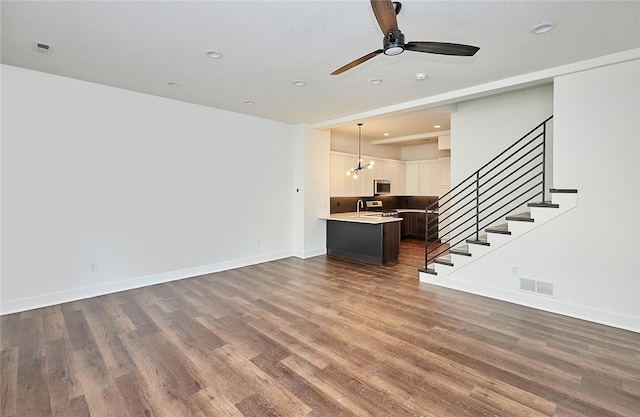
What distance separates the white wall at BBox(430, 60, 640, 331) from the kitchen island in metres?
2.42

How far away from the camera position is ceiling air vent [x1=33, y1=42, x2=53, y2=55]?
115 inches

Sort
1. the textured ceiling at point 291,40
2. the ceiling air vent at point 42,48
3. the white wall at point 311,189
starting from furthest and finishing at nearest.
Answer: the white wall at point 311,189, the ceiling air vent at point 42,48, the textured ceiling at point 291,40

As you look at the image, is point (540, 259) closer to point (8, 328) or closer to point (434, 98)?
point (434, 98)

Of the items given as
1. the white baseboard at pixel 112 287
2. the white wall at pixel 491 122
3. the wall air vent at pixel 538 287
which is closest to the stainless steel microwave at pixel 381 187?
the white wall at pixel 491 122

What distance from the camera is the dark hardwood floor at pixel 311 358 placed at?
6.60 ft

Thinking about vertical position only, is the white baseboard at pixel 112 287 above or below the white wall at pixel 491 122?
below

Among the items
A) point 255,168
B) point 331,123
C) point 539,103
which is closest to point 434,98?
point 539,103

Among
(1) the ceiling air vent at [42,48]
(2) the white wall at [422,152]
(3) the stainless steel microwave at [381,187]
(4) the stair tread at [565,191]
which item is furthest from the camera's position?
(2) the white wall at [422,152]

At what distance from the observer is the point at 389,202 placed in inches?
365

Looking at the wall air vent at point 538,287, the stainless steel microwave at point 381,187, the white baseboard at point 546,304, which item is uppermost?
the stainless steel microwave at point 381,187

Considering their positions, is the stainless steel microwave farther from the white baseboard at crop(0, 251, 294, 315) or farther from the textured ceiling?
the textured ceiling

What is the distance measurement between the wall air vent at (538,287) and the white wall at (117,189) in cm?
437

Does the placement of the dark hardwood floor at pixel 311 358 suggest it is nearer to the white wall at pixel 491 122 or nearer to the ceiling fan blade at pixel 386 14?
the white wall at pixel 491 122

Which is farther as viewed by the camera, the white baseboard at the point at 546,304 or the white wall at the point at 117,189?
the white wall at the point at 117,189
